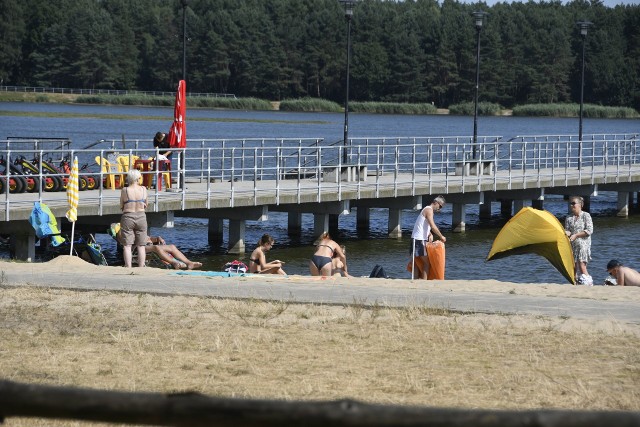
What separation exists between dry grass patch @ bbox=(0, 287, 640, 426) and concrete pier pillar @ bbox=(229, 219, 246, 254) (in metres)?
14.2

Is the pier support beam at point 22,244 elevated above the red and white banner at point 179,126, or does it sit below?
below

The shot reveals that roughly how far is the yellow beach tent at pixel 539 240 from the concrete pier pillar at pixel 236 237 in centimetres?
828

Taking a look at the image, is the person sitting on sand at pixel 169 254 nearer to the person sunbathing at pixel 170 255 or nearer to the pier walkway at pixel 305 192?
the person sunbathing at pixel 170 255

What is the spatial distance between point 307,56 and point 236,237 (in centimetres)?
10876

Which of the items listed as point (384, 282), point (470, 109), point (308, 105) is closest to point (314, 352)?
point (384, 282)

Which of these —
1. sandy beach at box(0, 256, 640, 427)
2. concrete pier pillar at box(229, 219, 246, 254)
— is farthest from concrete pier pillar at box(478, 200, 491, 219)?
sandy beach at box(0, 256, 640, 427)

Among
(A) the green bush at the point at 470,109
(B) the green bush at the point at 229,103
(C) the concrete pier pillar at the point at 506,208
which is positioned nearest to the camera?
(C) the concrete pier pillar at the point at 506,208

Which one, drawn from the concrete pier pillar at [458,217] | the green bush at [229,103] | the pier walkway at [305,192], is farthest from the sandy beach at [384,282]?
the green bush at [229,103]

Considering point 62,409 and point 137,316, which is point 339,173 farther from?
point 62,409

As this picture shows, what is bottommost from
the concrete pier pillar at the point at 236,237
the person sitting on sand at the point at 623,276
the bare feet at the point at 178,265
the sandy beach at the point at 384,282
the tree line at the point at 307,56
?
the concrete pier pillar at the point at 236,237

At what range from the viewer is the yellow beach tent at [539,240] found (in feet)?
63.5

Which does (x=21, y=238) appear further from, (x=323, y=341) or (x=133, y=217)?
(x=323, y=341)

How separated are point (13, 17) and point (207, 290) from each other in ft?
408

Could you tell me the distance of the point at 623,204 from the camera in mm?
40281
